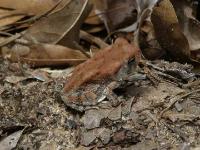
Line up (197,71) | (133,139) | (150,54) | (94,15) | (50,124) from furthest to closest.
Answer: (94,15), (150,54), (197,71), (50,124), (133,139)

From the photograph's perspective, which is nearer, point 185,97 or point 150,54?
point 185,97

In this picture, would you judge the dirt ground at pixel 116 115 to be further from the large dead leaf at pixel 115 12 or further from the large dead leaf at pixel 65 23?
the large dead leaf at pixel 115 12

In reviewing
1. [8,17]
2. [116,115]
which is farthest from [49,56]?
[116,115]

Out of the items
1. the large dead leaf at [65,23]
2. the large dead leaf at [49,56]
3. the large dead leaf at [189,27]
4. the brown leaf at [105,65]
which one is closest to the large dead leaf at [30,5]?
the large dead leaf at [65,23]

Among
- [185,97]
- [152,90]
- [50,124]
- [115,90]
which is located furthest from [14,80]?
[185,97]

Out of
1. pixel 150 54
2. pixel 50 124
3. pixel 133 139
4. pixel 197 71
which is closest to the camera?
pixel 133 139

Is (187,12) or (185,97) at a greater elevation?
(187,12)

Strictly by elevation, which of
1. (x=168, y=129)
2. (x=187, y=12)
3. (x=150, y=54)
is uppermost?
(x=187, y=12)

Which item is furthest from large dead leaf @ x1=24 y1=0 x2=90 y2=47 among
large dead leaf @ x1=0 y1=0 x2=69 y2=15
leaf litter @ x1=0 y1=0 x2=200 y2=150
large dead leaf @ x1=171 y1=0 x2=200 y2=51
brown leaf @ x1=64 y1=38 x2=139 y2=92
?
large dead leaf @ x1=171 y1=0 x2=200 y2=51

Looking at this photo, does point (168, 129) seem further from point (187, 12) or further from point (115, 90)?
point (187, 12)
